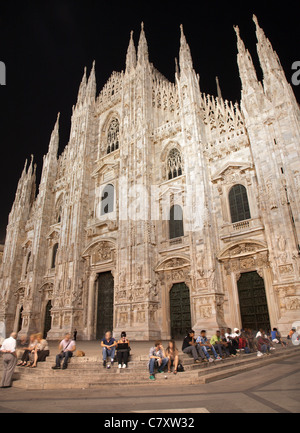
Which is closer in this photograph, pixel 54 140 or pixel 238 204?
pixel 238 204

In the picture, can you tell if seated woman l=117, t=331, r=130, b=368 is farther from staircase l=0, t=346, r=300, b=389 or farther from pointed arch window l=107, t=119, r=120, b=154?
pointed arch window l=107, t=119, r=120, b=154

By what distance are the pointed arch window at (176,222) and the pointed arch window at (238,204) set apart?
3271 mm

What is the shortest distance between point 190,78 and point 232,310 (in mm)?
15304

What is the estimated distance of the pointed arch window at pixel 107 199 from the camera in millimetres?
A: 21484

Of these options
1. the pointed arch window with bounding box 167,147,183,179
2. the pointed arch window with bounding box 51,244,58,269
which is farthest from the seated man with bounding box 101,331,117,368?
the pointed arch window with bounding box 51,244,58,269

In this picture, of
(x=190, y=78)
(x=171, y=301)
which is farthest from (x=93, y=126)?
(x=171, y=301)

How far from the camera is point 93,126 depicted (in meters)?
26.5

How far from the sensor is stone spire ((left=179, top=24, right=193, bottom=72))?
65.4 feet

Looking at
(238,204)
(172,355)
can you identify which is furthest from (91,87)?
(172,355)

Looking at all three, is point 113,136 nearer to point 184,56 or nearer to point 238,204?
point 184,56

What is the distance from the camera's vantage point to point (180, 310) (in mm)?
15914

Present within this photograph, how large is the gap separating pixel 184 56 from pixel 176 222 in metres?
→ 12.5

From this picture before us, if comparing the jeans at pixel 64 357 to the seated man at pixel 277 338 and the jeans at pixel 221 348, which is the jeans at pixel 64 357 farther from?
the seated man at pixel 277 338
